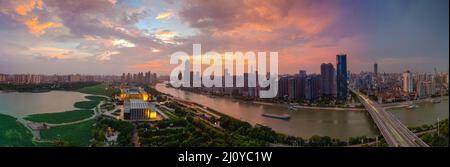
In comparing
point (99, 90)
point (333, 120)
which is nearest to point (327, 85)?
point (333, 120)

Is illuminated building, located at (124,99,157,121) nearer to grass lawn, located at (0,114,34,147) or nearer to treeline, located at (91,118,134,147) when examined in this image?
treeline, located at (91,118,134,147)

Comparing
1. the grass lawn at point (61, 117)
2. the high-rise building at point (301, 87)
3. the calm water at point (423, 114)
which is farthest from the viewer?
the high-rise building at point (301, 87)

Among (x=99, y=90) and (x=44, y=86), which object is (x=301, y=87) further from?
(x=44, y=86)

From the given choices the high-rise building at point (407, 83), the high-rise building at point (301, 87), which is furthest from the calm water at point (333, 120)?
the high-rise building at point (301, 87)

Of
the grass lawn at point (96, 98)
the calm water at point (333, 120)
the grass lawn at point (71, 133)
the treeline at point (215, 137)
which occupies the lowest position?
the calm water at point (333, 120)

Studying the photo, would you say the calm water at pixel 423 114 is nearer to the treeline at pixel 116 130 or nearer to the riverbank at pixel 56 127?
the treeline at pixel 116 130
